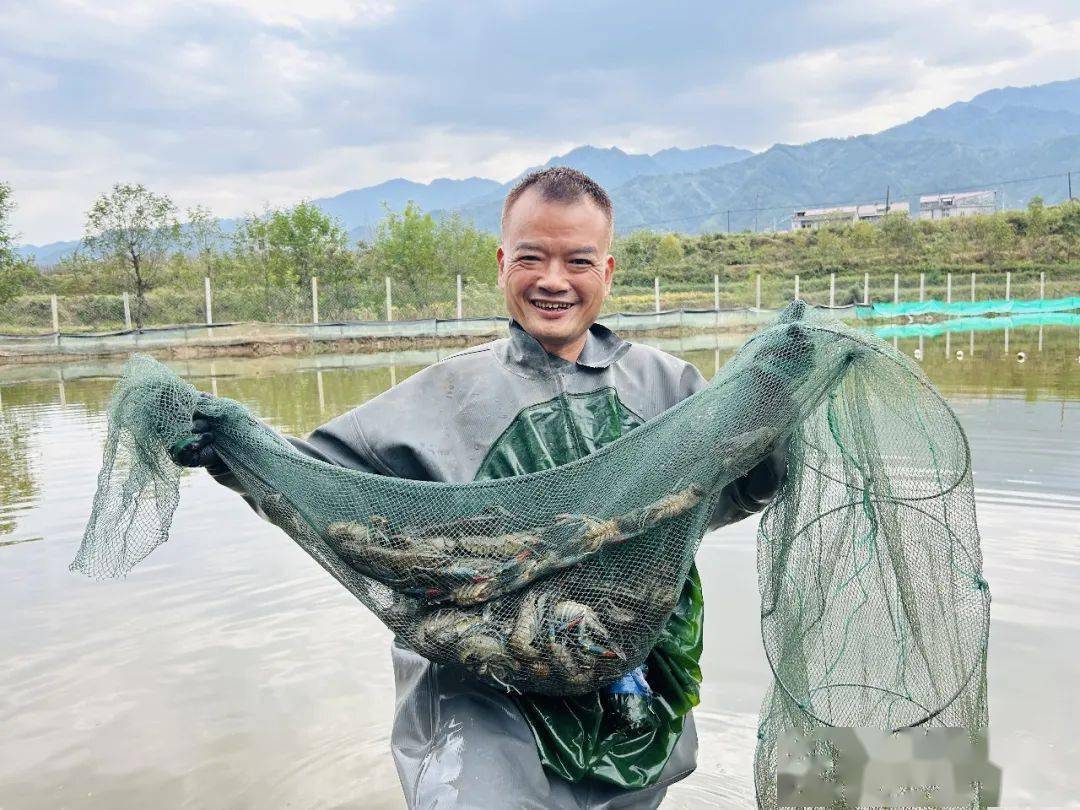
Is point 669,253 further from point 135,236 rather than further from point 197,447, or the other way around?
point 197,447

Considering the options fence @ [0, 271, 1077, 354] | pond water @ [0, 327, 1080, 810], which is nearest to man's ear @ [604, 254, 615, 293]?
pond water @ [0, 327, 1080, 810]

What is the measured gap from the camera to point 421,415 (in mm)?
2367

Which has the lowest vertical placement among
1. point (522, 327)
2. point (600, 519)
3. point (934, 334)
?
point (934, 334)

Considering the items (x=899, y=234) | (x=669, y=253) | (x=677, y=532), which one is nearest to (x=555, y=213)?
(x=677, y=532)

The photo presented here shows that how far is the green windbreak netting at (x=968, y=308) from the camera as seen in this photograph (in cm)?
3234

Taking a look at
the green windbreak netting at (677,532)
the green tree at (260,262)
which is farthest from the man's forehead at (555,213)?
the green tree at (260,262)

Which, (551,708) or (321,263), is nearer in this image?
(551,708)

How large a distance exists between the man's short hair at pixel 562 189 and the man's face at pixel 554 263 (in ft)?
Answer: 0.05

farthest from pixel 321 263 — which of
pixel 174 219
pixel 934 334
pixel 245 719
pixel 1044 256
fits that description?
pixel 1044 256

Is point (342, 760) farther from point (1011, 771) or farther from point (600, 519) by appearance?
point (1011, 771)

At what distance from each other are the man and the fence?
662 inches

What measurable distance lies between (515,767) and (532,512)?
52cm

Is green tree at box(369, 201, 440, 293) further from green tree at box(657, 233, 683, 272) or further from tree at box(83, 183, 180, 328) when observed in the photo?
green tree at box(657, 233, 683, 272)

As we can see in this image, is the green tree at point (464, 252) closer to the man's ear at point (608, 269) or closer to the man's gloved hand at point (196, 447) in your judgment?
the man's ear at point (608, 269)
